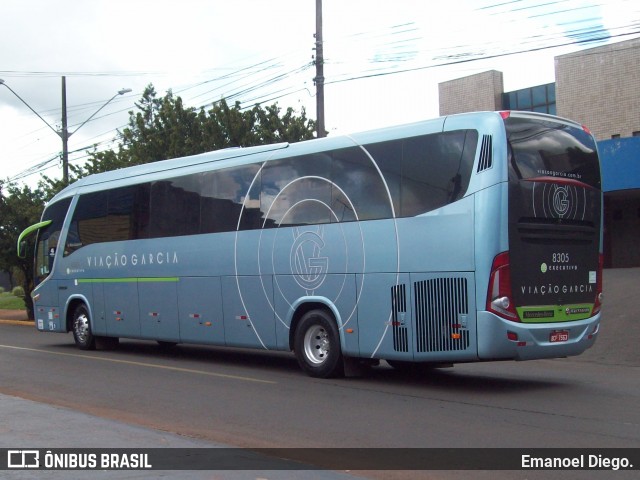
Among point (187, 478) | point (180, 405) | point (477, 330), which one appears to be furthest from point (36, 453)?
point (477, 330)

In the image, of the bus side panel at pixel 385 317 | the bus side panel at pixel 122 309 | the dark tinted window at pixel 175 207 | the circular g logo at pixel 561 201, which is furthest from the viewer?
the bus side panel at pixel 122 309

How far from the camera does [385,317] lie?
12195 millimetres

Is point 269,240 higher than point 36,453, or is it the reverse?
point 269,240

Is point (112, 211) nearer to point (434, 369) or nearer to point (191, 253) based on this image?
point (191, 253)

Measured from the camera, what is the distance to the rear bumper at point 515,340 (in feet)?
35.5

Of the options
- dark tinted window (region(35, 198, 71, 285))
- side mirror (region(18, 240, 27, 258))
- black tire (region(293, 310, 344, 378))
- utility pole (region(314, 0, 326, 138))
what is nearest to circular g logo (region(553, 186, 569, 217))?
black tire (region(293, 310, 344, 378))

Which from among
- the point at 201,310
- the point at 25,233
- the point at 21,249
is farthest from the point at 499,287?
the point at 25,233

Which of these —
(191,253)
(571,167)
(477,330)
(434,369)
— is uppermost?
(571,167)

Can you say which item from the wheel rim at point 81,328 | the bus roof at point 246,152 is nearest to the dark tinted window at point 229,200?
the bus roof at point 246,152

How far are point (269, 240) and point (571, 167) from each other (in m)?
5.20

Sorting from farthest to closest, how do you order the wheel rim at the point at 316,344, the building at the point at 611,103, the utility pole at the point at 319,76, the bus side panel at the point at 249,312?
1. the building at the point at 611,103
2. the utility pole at the point at 319,76
3. the bus side panel at the point at 249,312
4. the wheel rim at the point at 316,344

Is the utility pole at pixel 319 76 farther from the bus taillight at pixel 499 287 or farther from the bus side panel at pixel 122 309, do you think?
the bus taillight at pixel 499 287

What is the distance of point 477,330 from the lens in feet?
35.8

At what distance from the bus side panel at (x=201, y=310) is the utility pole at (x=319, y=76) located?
22.7ft
